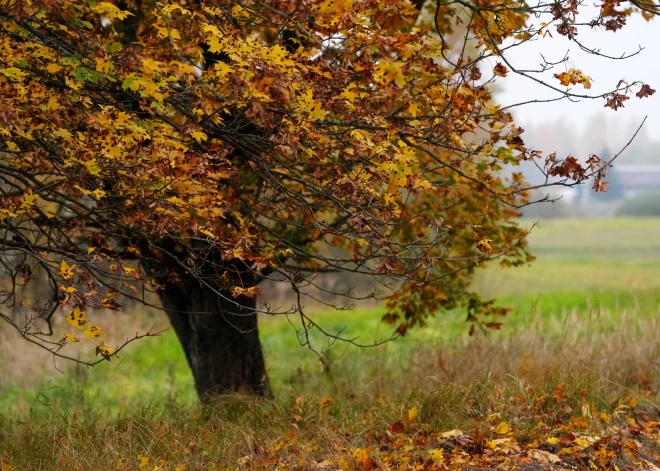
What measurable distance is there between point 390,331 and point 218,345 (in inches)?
325

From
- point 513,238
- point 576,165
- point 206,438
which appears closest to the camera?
point 576,165

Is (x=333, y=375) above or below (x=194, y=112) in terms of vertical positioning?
below

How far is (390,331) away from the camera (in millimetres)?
15711

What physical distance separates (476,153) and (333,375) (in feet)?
15.2

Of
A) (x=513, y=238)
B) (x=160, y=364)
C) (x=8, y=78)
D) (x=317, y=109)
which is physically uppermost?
(x=8, y=78)

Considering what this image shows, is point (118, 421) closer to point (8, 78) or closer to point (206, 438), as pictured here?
point (206, 438)

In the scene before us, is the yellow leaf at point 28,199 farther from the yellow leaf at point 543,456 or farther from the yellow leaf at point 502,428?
the yellow leaf at point 543,456

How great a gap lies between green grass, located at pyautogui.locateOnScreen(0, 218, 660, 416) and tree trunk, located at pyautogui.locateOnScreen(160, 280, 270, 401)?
1.57 ft

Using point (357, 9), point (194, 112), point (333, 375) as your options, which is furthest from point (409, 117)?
point (333, 375)

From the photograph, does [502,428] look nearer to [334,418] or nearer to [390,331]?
[334,418]

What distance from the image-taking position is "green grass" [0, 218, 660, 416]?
9.34 m

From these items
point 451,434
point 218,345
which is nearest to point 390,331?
point 218,345

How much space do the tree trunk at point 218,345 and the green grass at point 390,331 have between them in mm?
480

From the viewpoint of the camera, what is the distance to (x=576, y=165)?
5133 mm
